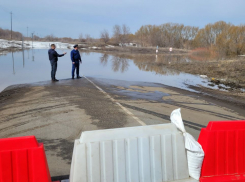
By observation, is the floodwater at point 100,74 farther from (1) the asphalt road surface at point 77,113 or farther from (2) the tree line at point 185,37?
(2) the tree line at point 185,37

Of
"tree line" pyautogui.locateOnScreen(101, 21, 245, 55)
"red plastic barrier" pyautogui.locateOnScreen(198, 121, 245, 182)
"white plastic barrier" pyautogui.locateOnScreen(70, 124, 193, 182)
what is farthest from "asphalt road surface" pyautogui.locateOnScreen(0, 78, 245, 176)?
"tree line" pyautogui.locateOnScreen(101, 21, 245, 55)

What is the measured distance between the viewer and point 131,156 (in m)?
3.06

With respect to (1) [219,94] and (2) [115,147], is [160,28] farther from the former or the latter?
(2) [115,147]

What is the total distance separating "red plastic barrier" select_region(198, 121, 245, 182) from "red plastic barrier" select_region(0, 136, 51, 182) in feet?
6.58

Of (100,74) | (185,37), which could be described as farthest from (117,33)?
(100,74)

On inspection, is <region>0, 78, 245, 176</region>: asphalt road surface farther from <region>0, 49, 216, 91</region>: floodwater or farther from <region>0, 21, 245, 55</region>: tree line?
<region>0, 21, 245, 55</region>: tree line

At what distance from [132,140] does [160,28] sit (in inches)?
4437

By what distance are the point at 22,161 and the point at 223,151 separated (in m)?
2.52

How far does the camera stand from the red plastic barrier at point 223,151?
3.28 meters

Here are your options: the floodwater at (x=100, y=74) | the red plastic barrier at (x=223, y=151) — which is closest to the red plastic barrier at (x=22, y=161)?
the red plastic barrier at (x=223, y=151)

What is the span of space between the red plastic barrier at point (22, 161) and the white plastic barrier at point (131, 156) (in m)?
0.39

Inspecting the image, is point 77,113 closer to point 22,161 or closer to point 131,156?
point 131,156

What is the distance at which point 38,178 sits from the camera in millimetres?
2746

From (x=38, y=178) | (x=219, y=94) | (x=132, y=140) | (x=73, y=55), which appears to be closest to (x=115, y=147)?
(x=132, y=140)
